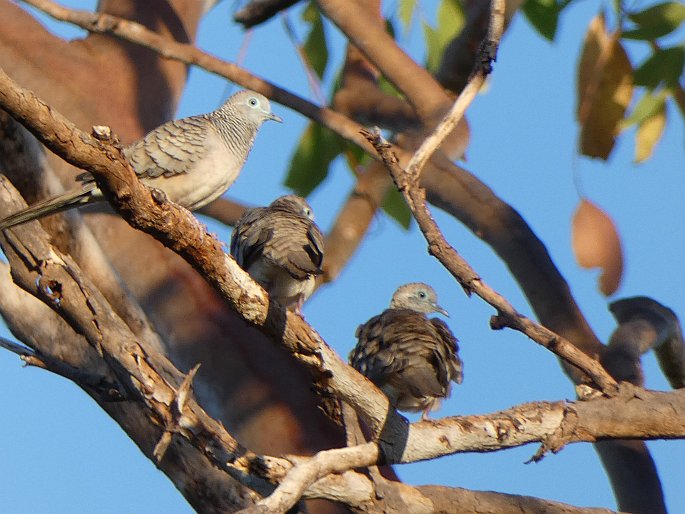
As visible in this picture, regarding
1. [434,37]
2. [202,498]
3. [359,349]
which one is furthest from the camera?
[434,37]

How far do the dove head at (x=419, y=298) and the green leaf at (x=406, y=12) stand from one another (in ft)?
6.22

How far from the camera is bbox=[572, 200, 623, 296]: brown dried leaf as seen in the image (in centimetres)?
473

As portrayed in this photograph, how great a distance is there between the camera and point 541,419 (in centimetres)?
341

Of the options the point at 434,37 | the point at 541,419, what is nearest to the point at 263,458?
the point at 541,419

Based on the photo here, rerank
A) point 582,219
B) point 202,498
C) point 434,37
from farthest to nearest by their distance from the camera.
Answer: point 434,37 → point 582,219 → point 202,498

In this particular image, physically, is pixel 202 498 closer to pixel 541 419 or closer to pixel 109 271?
pixel 109 271

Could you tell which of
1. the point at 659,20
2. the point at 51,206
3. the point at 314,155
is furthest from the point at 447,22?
the point at 51,206

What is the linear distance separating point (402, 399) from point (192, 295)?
105 cm

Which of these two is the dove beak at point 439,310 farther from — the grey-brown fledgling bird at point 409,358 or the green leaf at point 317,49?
the green leaf at point 317,49

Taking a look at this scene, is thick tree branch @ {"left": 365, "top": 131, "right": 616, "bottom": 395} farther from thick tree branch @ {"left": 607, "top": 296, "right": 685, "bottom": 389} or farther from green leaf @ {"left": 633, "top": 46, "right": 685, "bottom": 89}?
green leaf @ {"left": 633, "top": 46, "right": 685, "bottom": 89}

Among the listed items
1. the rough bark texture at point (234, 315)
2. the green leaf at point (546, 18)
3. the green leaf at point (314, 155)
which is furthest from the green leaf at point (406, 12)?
the green leaf at point (546, 18)

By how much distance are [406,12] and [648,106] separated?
1760 mm

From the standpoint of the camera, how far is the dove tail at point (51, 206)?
3283 mm

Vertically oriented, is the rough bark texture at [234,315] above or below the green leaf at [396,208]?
below
